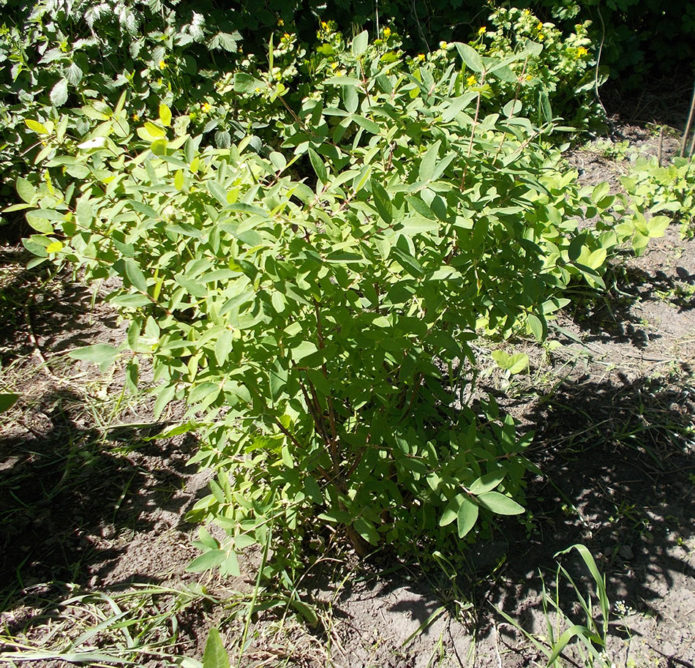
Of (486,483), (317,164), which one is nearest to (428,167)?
(317,164)

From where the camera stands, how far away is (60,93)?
12.4 feet

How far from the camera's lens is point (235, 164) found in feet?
5.33

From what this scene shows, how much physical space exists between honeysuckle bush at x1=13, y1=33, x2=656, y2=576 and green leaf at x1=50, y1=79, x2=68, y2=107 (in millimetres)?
2402

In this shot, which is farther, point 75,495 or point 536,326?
point 75,495

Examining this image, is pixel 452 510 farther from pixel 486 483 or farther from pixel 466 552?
pixel 466 552

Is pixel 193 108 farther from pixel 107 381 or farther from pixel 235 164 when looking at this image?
pixel 235 164

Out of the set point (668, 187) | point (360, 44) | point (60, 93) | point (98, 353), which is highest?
point (60, 93)

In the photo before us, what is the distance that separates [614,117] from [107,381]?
13.7ft

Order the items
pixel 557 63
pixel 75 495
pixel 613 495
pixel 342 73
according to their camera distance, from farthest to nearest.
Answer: pixel 557 63 → pixel 342 73 → pixel 75 495 → pixel 613 495

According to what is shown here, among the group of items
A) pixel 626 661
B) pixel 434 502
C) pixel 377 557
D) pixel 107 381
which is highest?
pixel 107 381

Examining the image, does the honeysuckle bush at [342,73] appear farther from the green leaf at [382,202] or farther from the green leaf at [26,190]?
the green leaf at [382,202]

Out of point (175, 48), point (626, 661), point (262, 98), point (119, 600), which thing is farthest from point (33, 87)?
point (626, 661)

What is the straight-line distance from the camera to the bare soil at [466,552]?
195 centimetres

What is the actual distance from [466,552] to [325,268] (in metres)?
1.30
